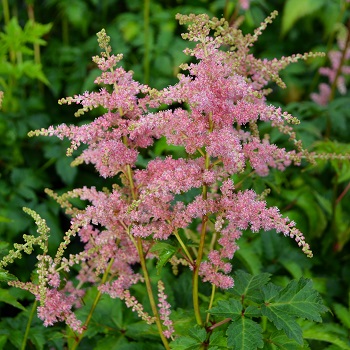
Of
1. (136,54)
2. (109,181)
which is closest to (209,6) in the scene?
(136,54)

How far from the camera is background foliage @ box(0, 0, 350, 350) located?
7.86 feet

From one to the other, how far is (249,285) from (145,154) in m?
1.71

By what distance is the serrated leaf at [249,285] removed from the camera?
1.79 m

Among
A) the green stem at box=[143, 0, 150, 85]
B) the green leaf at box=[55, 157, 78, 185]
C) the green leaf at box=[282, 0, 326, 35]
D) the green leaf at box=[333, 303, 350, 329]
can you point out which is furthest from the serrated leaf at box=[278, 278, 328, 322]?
the green leaf at box=[282, 0, 326, 35]

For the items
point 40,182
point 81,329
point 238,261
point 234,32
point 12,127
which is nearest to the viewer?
point 81,329

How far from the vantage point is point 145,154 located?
11.3 ft

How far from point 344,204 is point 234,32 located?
164 centimetres

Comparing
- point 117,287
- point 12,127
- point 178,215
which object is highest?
point 12,127

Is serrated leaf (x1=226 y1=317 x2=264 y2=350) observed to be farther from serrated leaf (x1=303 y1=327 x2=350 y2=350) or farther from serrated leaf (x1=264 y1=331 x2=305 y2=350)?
serrated leaf (x1=303 y1=327 x2=350 y2=350)

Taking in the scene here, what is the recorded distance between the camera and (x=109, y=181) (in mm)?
3773

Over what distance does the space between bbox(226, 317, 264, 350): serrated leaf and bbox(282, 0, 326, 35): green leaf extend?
3236mm

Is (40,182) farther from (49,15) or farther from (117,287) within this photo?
(49,15)

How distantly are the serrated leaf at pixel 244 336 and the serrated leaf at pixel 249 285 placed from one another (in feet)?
0.35

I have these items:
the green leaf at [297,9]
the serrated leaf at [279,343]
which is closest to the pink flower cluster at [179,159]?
the serrated leaf at [279,343]
